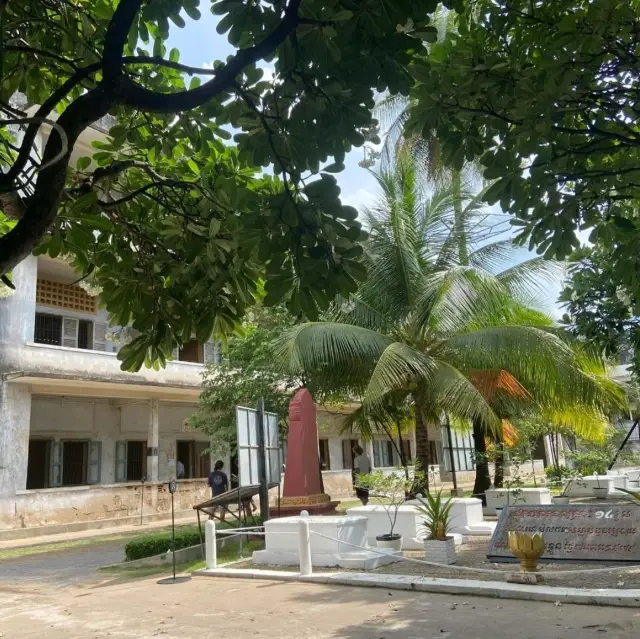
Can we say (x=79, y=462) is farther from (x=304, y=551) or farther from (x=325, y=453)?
(x=304, y=551)

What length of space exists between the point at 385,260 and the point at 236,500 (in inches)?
226

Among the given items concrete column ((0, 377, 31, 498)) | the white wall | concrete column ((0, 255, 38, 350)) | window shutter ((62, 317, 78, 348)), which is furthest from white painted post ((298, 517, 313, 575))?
window shutter ((62, 317, 78, 348))

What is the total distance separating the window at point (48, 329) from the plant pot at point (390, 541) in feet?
44.9

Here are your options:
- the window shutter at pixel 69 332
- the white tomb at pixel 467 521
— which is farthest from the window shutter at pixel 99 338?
the white tomb at pixel 467 521

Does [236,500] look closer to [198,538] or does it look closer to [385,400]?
[198,538]

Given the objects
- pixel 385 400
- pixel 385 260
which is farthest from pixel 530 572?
pixel 385 260

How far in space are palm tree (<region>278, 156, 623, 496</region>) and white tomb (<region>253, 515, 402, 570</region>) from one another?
257 cm

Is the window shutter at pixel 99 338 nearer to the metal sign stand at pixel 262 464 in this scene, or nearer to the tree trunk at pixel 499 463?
the metal sign stand at pixel 262 464

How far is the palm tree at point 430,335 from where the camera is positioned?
12.2 m

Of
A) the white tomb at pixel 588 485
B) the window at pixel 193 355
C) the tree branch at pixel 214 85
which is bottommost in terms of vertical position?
the white tomb at pixel 588 485

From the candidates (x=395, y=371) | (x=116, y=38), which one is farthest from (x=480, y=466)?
(x=116, y=38)

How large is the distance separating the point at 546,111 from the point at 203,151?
2096mm

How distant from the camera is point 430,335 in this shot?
45.0ft

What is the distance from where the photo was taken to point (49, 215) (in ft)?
8.77
